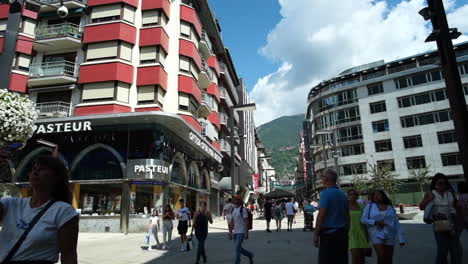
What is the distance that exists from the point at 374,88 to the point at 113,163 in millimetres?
47122

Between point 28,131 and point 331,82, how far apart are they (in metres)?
57.1

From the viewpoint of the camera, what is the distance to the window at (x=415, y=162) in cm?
4694

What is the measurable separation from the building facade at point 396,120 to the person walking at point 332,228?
41.1 metres

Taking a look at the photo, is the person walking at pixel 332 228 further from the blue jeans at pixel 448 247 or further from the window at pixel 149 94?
the window at pixel 149 94

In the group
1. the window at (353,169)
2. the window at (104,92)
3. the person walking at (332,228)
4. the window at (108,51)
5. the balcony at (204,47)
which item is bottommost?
the person walking at (332,228)

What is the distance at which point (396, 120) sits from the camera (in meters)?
50.2

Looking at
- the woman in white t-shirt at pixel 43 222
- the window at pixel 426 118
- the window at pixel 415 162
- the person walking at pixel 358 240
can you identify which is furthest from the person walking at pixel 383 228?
the window at pixel 426 118

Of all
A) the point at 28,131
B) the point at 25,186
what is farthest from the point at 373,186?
the point at 28,131

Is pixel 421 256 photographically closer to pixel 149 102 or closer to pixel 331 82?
pixel 149 102

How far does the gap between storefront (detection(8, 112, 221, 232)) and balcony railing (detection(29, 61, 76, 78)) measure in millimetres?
4077

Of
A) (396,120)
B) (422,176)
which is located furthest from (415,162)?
(396,120)

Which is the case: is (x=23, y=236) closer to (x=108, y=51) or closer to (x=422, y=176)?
(x=108, y=51)

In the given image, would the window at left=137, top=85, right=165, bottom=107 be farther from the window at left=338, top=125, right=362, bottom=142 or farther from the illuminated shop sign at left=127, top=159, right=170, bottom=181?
the window at left=338, top=125, right=362, bottom=142

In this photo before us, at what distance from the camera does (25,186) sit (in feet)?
66.0
